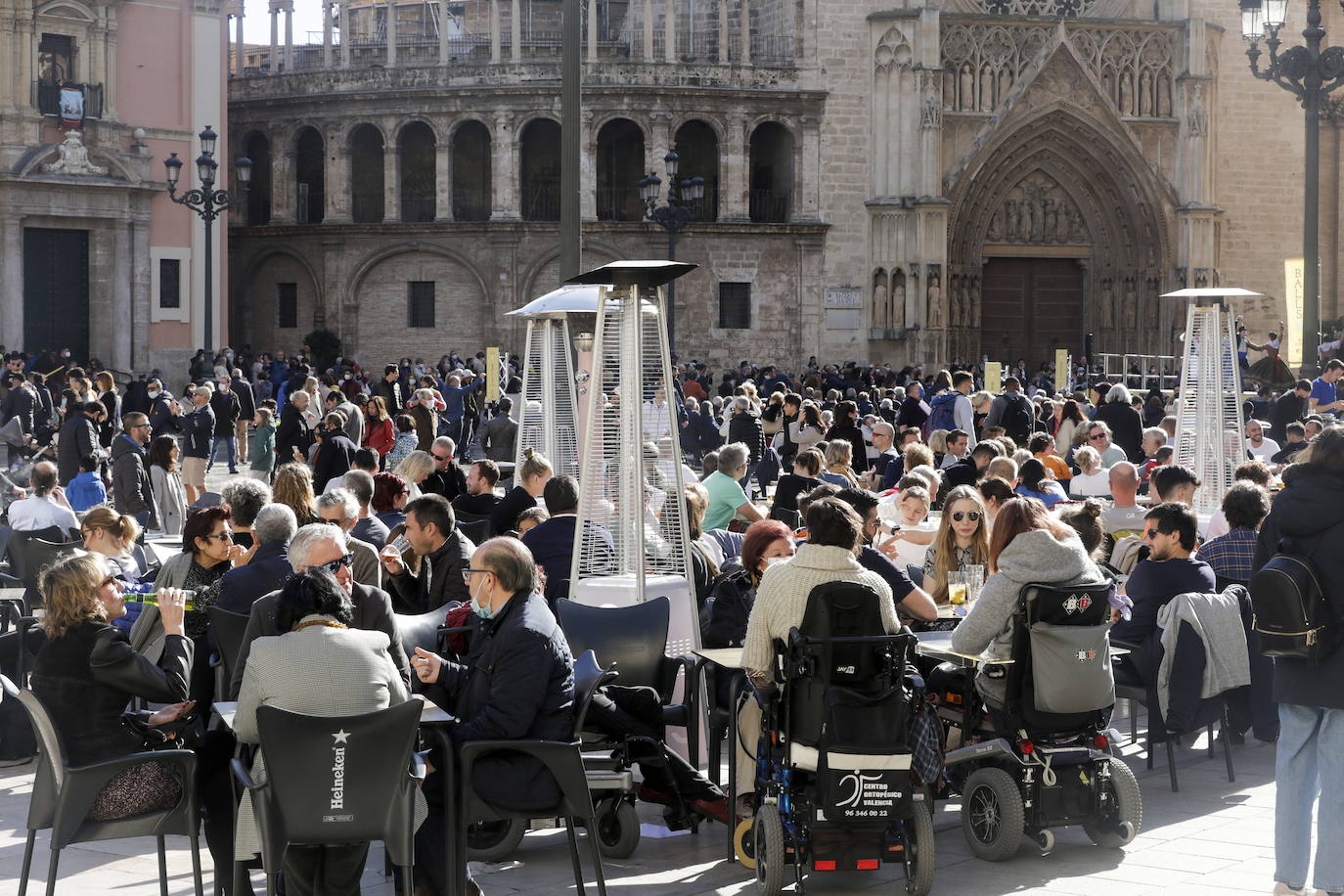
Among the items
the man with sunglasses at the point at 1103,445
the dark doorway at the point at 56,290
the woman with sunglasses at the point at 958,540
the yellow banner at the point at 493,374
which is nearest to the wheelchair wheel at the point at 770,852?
the woman with sunglasses at the point at 958,540

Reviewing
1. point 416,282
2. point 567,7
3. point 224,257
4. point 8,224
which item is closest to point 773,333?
point 416,282

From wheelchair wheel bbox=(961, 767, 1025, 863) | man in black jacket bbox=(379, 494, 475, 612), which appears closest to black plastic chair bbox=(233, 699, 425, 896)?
wheelchair wheel bbox=(961, 767, 1025, 863)

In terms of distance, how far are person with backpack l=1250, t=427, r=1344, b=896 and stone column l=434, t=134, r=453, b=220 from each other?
3310cm

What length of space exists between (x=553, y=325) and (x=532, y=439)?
3.75 feet

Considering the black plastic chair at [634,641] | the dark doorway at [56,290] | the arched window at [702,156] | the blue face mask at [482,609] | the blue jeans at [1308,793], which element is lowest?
A: the blue jeans at [1308,793]

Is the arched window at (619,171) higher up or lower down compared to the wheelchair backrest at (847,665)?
higher up

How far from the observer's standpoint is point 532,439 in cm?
1641

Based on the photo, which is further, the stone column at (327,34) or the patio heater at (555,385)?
the stone column at (327,34)

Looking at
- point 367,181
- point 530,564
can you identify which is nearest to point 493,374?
point 530,564

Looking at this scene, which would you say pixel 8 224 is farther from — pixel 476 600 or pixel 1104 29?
pixel 476 600

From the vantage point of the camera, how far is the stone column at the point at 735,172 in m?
38.4

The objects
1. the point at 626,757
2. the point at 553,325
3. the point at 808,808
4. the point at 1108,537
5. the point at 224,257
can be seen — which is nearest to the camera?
the point at 808,808

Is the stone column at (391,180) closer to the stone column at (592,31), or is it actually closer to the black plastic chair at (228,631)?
the stone column at (592,31)

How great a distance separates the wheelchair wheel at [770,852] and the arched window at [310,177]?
35.1m
